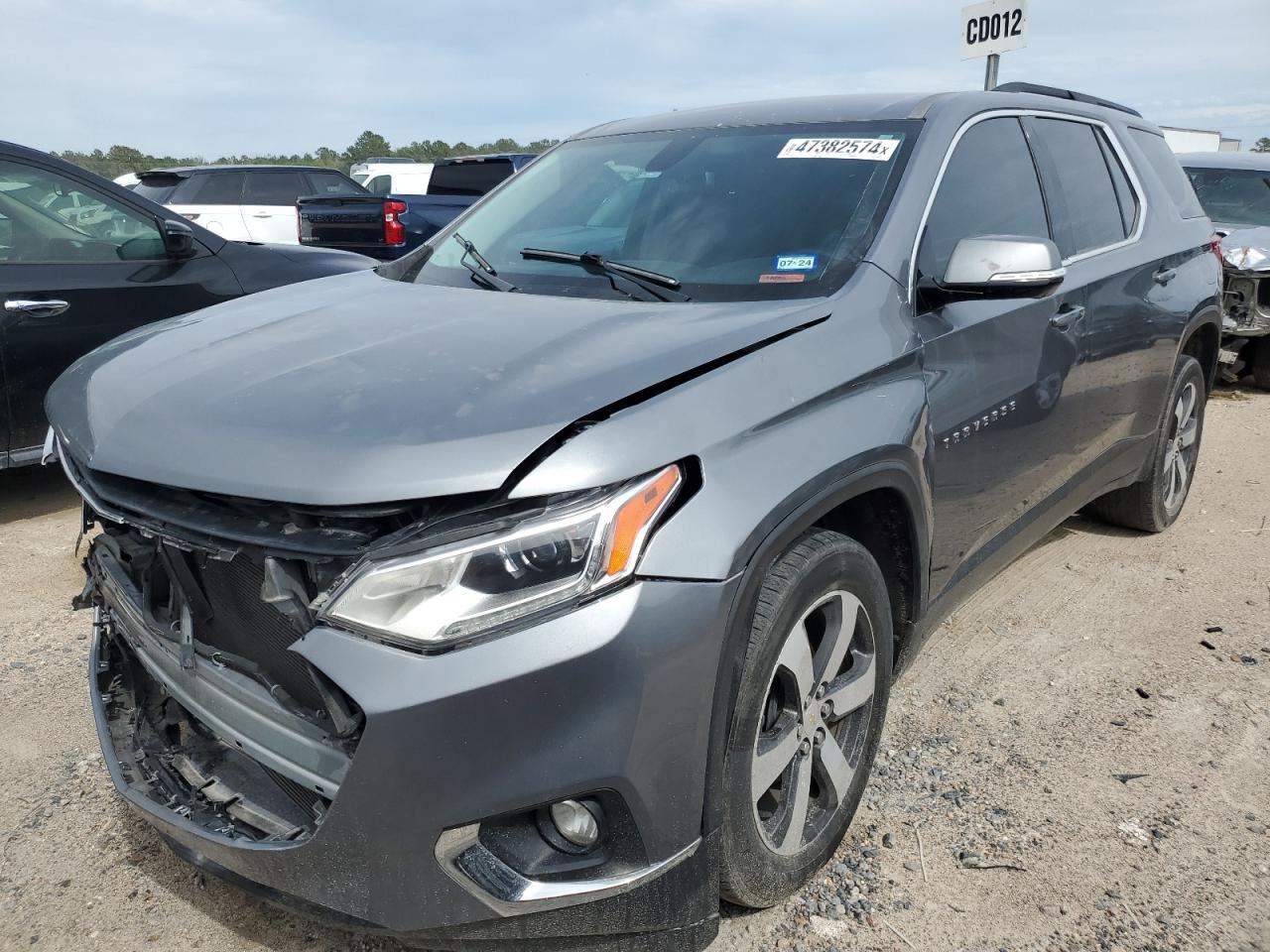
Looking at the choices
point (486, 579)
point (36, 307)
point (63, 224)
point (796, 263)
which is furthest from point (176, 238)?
point (486, 579)

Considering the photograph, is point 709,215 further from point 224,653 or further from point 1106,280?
point 224,653

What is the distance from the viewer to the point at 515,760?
1.69 m

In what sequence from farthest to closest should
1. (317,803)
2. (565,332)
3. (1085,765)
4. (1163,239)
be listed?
(1163,239), (1085,765), (565,332), (317,803)

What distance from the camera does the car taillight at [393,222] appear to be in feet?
31.9

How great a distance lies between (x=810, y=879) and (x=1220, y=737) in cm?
146

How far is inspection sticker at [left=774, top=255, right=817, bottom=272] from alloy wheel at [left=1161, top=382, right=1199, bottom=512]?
2.58 m

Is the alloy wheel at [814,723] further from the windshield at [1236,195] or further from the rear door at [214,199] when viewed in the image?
the rear door at [214,199]

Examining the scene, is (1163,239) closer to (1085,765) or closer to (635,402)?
(1085,765)

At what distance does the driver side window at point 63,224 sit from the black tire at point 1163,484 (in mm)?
4664

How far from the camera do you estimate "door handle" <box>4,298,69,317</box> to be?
4.48 metres

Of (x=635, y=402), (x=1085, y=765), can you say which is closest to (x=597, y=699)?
(x=635, y=402)

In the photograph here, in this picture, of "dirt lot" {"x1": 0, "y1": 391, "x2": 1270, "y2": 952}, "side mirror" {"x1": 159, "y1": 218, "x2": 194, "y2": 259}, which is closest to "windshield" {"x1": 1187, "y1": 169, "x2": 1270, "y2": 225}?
"dirt lot" {"x1": 0, "y1": 391, "x2": 1270, "y2": 952}

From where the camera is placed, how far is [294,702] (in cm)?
187

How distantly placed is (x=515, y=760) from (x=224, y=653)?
67cm
